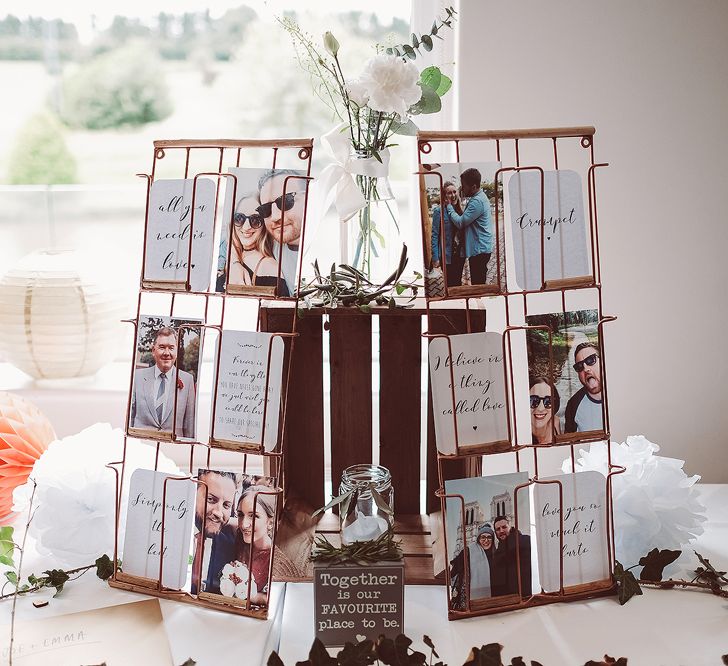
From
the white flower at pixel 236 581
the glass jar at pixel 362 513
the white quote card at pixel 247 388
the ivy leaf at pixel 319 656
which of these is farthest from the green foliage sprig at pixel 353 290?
the ivy leaf at pixel 319 656

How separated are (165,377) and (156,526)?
0.63 ft

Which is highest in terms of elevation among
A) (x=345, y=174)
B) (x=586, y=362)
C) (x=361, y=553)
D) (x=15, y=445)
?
(x=345, y=174)

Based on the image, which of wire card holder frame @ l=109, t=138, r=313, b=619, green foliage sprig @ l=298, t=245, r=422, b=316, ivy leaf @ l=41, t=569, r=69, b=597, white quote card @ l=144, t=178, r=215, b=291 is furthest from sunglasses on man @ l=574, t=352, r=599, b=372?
ivy leaf @ l=41, t=569, r=69, b=597

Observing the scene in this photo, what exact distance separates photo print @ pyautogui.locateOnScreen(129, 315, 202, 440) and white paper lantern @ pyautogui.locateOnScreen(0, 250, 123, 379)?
28.5 inches

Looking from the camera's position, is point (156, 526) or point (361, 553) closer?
point (361, 553)

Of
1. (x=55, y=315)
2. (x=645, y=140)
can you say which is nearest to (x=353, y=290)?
(x=645, y=140)

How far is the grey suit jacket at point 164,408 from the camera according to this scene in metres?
1.00

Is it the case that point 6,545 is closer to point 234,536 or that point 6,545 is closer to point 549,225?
point 234,536

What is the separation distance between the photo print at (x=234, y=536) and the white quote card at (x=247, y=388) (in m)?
0.05

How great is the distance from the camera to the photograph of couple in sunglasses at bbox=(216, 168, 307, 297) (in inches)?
38.2

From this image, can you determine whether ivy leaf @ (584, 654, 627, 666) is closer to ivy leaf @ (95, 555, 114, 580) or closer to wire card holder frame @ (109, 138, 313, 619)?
wire card holder frame @ (109, 138, 313, 619)

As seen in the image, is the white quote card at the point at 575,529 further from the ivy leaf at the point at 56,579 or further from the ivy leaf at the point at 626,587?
the ivy leaf at the point at 56,579

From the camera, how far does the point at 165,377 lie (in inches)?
39.9

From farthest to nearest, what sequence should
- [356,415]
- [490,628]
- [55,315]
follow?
[55,315], [356,415], [490,628]
